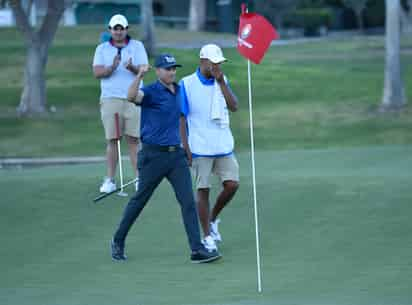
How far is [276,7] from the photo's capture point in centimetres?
6109

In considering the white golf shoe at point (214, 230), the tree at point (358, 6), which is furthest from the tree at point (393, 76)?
the tree at point (358, 6)

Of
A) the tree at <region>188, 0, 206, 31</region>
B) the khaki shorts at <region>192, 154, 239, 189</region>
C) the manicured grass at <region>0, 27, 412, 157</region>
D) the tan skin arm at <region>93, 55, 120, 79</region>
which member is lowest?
the manicured grass at <region>0, 27, 412, 157</region>

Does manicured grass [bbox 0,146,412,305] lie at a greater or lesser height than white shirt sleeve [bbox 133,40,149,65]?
lesser

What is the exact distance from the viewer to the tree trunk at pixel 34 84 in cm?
2602

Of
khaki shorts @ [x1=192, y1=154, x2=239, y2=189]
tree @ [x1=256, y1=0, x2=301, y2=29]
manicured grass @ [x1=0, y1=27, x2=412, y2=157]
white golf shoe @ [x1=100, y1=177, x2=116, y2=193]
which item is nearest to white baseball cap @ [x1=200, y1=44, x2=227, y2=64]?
khaki shorts @ [x1=192, y1=154, x2=239, y2=189]

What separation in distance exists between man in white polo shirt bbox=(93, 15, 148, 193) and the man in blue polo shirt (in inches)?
105

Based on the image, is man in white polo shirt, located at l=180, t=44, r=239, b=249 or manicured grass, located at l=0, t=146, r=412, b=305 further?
man in white polo shirt, located at l=180, t=44, r=239, b=249

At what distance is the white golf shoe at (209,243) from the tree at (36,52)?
16.2 meters

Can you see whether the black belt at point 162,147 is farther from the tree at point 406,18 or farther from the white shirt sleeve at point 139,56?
the tree at point 406,18

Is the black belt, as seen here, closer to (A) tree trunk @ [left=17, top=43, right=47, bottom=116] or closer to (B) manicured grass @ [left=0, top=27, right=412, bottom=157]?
(B) manicured grass @ [left=0, top=27, right=412, bottom=157]

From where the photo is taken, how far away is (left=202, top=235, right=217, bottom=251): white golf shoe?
9828 mm

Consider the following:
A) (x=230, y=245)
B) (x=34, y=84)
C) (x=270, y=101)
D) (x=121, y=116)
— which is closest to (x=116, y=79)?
(x=121, y=116)

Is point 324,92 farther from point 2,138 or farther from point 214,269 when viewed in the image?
point 214,269

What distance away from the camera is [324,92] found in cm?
3091
